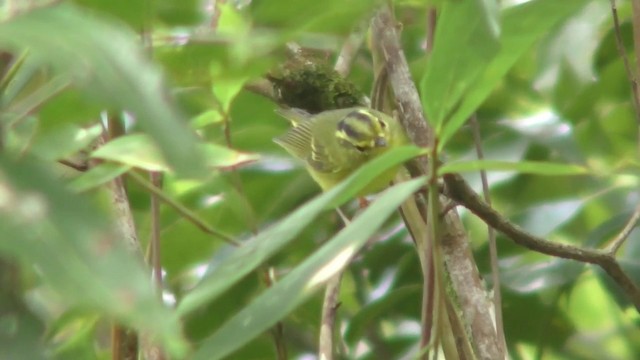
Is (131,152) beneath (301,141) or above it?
above

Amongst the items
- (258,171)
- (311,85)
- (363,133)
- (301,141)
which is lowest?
(301,141)

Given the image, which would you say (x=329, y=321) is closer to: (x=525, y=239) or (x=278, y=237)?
(x=525, y=239)

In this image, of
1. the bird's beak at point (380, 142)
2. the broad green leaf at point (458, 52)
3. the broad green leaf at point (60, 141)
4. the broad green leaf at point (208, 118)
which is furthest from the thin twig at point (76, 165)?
the bird's beak at point (380, 142)

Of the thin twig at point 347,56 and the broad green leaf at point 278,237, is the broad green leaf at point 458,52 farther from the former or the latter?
the thin twig at point 347,56

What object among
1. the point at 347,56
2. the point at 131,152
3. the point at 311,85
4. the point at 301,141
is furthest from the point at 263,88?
the point at 301,141

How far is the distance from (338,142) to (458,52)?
1.46 metres

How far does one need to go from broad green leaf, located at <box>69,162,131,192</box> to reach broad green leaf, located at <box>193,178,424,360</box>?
127 mm

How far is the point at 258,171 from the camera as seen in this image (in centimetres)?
127

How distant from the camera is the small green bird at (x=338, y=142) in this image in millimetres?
1810

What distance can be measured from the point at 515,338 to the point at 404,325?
207 millimetres

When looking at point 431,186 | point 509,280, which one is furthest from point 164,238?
point 431,186

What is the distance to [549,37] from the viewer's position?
1354 millimetres

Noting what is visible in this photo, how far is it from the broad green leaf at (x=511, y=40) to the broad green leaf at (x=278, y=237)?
0.05m

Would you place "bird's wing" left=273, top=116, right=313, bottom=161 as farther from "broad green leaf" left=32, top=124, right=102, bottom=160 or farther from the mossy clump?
"broad green leaf" left=32, top=124, right=102, bottom=160
